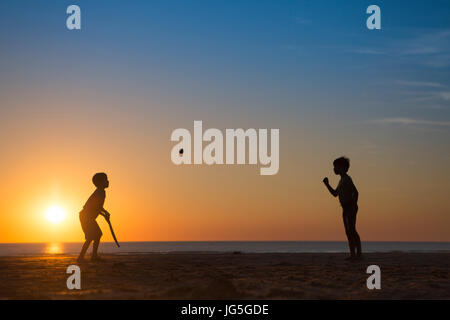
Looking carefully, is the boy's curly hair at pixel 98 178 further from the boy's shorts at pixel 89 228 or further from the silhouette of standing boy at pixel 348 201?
the silhouette of standing boy at pixel 348 201

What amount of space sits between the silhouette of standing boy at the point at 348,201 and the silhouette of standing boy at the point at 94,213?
5.76m

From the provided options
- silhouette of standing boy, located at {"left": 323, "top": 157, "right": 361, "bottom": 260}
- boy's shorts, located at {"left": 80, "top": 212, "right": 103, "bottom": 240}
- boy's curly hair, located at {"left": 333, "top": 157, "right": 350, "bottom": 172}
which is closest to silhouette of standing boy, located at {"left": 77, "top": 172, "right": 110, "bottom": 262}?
boy's shorts, located at {"left": 80, "top": 212, "right": 103, "bottom": 240}

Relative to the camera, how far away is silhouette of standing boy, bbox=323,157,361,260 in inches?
576

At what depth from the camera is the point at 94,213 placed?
594 inches

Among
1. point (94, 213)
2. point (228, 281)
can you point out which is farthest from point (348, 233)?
point (94, 213)

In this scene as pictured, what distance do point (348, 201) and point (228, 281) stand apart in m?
5.83

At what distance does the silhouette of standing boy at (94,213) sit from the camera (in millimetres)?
15062

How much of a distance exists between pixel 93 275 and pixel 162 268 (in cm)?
188

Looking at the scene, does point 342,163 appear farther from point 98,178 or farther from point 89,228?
point 89,228

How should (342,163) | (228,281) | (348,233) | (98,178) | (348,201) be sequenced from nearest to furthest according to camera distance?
(228,281) → (348,201) → (348,233) → (342,163) → (98,178)

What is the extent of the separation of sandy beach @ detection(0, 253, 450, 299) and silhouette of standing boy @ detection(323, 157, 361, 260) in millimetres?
1366
